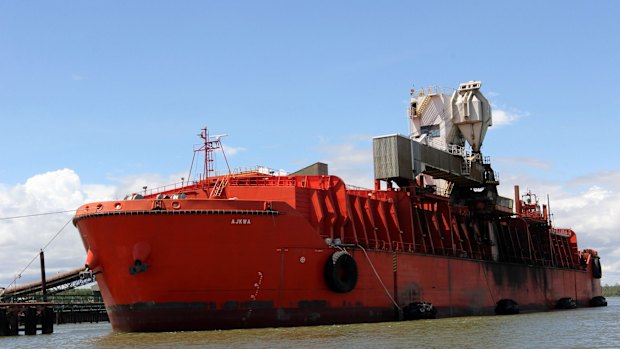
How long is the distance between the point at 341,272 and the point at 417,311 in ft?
21.9

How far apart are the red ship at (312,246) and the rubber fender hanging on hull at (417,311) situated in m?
0.06

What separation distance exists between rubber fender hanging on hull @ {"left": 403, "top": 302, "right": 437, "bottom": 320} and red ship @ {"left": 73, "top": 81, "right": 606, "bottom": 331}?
64 mm

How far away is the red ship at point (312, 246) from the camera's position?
→ 2991cm

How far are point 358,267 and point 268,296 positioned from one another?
556 cm

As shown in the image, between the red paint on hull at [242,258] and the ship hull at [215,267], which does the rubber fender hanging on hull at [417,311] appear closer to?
the red paint on hull at [242,258]

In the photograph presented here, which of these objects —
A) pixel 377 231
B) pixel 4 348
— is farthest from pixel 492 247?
pixel 4 348

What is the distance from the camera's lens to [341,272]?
33.8 meters

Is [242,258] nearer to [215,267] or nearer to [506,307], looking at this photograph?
[215,267]

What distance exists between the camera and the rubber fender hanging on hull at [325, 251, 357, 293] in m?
33.1

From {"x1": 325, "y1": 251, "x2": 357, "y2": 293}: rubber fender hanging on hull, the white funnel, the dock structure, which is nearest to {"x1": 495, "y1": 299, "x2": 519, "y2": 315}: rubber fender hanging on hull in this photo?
the white funnel

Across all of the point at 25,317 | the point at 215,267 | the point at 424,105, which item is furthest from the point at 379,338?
the point at 424,105

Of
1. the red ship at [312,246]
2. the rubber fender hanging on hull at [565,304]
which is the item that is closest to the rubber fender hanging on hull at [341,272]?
the red ship at [312,246]

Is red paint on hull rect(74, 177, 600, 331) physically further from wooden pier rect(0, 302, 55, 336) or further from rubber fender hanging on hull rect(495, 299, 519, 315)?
rubber fender hanging on hull rect(495, 299, 519, 315)

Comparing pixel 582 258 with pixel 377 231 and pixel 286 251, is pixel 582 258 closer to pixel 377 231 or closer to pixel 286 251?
pixel 377 231
